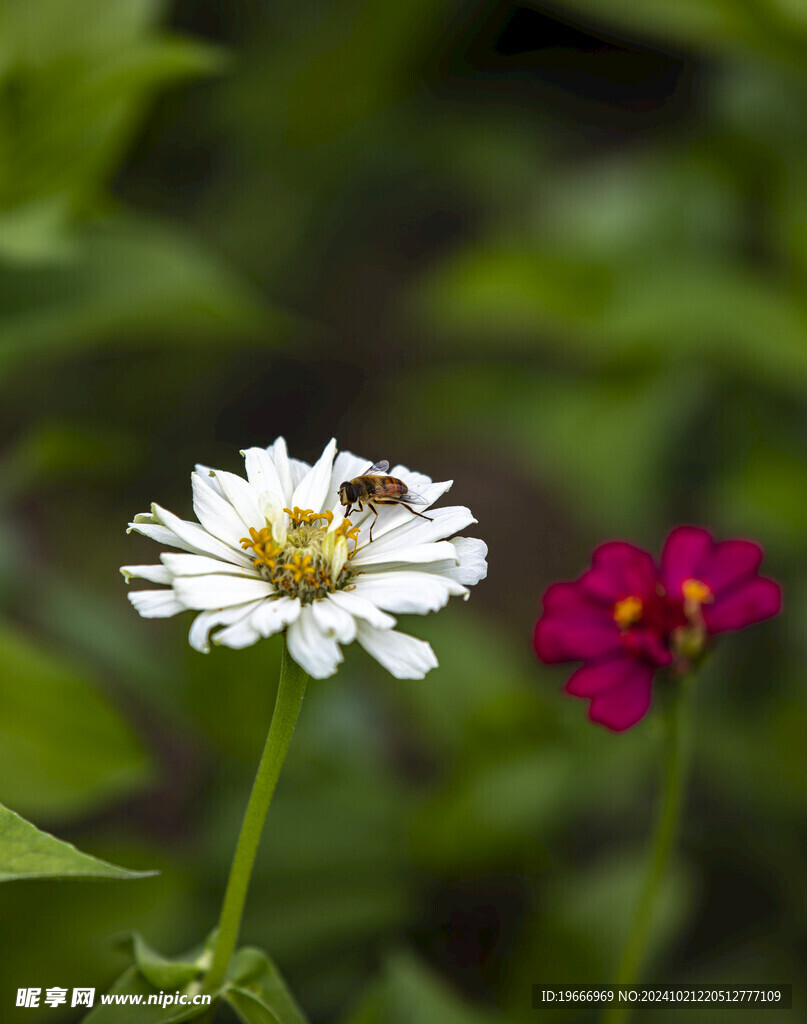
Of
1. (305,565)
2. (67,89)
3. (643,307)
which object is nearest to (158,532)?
(305,565)

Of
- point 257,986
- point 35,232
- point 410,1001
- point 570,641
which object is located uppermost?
point 35,232

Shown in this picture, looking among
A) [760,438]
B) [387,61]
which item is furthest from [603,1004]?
[387,61]

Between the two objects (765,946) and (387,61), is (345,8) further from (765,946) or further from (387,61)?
(765,946)

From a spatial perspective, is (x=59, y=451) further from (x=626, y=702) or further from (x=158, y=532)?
(x=626, y=702)

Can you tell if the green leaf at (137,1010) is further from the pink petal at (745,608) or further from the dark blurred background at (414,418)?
the pink petal at (745,608)

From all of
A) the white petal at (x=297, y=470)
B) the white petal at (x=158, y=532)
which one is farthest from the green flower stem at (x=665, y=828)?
the white petal at (x=158, y=532)

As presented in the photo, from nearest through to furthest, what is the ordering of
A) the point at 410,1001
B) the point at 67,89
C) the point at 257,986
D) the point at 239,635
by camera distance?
1. the point at 239,635
2. the point at 257,986
3. the point at 410,1001
4. the point at 67,89

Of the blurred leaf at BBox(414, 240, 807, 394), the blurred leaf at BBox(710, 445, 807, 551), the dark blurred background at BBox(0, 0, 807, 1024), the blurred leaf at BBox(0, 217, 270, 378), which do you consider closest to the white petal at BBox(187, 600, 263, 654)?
the dark blurred background at BBox(0, 0, 807, 1024)
